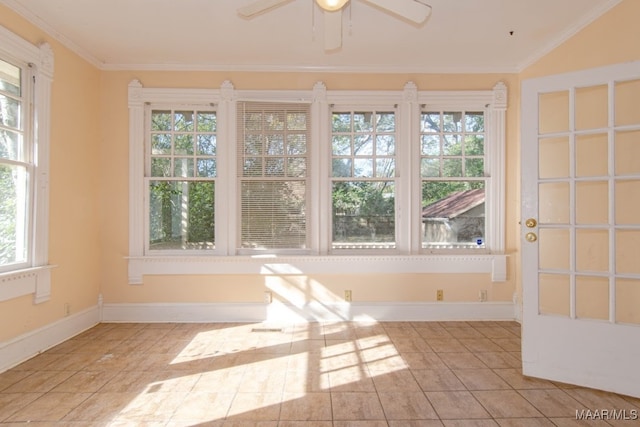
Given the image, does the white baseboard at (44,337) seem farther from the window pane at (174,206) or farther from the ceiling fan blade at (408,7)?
the ceiling fan blade at (408,7)

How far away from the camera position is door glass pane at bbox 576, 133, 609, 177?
2791 millimetres

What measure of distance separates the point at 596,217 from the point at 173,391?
322cm

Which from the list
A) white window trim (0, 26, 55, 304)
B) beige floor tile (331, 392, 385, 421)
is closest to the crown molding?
beige floor tile (331, 392, 385, 421)

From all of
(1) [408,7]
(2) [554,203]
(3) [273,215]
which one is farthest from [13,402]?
(2) [554,203]

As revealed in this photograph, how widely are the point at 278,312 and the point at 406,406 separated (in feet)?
6.95

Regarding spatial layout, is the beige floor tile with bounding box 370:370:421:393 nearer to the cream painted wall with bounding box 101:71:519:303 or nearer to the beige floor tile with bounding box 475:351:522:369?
the beige floor tile with bounding box 475:351:522:369

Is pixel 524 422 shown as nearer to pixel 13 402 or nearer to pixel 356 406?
pixel 356 406

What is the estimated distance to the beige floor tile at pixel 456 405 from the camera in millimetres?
2352

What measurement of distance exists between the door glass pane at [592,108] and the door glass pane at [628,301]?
1.12 meters

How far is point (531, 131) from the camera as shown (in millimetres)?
2854

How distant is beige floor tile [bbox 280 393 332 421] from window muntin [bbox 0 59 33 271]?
2.46 metres

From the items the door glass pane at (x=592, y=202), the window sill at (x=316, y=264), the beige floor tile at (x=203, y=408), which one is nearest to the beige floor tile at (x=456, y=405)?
the beige floor tile at (x=203, y=408)

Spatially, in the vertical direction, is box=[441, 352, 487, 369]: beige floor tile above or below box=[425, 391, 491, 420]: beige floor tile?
above

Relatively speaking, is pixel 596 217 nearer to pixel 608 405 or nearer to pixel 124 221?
pixel 608 405
